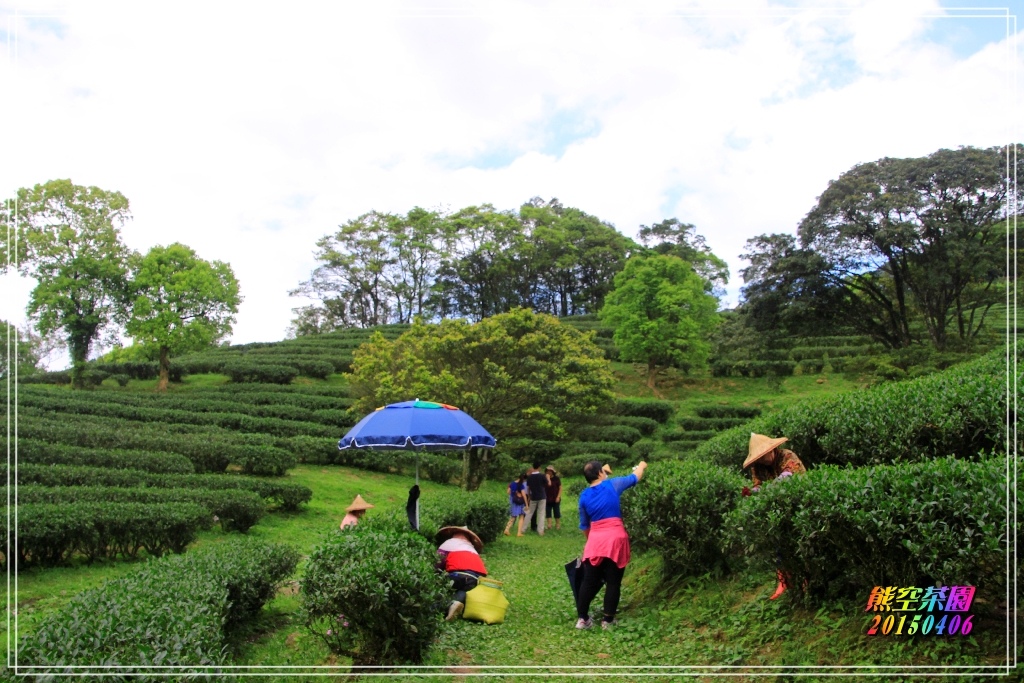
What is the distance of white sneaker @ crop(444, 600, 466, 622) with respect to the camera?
19.1ft

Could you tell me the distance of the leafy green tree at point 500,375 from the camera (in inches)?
679

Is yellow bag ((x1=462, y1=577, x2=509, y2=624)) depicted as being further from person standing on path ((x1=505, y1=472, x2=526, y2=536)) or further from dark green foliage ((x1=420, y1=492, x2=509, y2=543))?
person standing on path ((x1=505, y1=472, x2=526, y2=536))

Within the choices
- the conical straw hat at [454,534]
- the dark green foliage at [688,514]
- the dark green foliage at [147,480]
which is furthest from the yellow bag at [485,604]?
the dark green foliage at [147,480]

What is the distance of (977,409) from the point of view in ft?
18.1

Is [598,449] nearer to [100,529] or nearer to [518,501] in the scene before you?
[518,501]

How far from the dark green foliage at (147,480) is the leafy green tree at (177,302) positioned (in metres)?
16.7

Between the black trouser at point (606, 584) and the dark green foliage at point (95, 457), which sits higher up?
the dark green foliage at point (95, 457)

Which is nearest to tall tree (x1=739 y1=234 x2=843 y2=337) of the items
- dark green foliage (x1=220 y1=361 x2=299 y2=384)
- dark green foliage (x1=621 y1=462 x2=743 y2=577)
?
dark green foliage (x1=220 y1=361 x2=299 y2=384)

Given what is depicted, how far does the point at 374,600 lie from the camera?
14.8ft

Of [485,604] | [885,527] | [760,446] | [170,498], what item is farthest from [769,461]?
[170,498]

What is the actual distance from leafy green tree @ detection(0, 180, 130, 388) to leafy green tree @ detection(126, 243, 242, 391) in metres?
1.06

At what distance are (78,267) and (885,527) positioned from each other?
29.6 m

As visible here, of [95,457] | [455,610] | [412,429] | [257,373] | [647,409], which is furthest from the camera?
[257,373]

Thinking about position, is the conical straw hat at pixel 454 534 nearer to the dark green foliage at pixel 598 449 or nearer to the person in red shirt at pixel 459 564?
the person in red shirt at pixel 459 564
